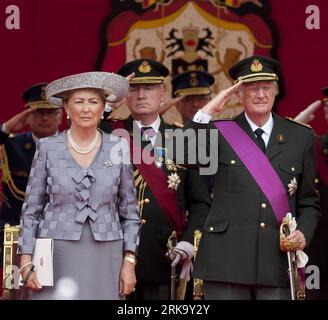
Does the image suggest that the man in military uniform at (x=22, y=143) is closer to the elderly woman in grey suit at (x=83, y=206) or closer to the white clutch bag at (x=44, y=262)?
the elderly woman in grey suit at (x=83, y=206)

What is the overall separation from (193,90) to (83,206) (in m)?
2.18

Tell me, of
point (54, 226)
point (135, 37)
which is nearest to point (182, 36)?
point (135, 37)

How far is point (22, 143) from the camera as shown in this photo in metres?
7.04

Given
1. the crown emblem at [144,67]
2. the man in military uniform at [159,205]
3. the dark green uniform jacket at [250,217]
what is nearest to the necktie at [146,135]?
the man in military uniform at [159,205]

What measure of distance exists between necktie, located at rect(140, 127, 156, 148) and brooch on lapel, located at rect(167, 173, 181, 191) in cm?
20

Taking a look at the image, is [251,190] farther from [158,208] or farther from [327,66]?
[327,66]

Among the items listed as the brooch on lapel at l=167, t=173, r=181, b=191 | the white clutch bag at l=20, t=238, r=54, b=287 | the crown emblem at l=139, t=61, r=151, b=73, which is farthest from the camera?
the crown emblem at l=139, t=61, r=151, b=73

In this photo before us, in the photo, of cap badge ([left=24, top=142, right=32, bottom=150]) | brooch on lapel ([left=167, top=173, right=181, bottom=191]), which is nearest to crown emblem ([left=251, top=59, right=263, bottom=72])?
brooch on lapel ([left=167, top=173, right=181, bottom=191])

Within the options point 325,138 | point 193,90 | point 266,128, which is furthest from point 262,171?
point 193,90

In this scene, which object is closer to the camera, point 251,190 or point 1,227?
point 251,190

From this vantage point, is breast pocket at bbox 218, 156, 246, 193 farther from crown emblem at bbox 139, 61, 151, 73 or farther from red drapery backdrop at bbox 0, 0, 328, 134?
red drapery backdrop at bbox 0, 0, 328, 134

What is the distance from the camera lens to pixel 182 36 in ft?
24.0

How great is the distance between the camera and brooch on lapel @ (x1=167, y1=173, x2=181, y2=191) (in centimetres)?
592

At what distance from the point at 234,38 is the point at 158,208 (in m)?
1.72
